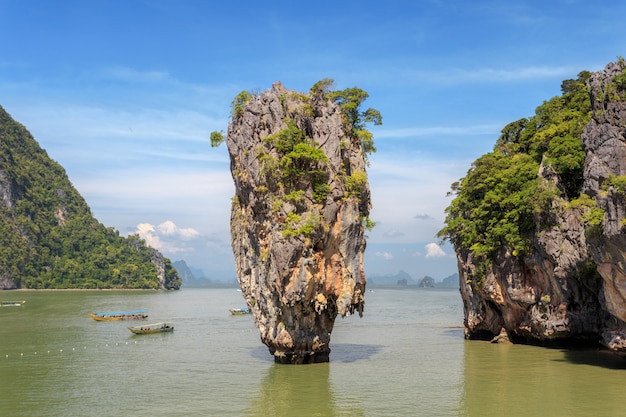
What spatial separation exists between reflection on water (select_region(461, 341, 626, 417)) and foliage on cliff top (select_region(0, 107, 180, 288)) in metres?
132

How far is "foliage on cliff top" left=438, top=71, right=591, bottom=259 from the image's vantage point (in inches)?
1345

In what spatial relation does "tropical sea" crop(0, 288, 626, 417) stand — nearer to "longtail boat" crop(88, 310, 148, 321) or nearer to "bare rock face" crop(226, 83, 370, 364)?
"bare rock face" crop(226, 83, 370, 364)

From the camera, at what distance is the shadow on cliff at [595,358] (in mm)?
30766

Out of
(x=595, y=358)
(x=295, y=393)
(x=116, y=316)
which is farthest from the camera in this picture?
(x=116, y=316)

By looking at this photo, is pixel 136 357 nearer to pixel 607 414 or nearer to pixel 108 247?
pixel 607 414

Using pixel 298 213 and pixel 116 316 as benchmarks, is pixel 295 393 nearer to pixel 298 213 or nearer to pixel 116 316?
pixel 298 213

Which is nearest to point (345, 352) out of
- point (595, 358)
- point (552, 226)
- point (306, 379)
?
point (306, 379)

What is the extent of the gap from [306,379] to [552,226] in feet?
53.3

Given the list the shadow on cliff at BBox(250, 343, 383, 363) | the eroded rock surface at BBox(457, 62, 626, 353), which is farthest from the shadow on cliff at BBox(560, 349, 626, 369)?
the shadow on cliff at BBox(250, 343, 383, 363)

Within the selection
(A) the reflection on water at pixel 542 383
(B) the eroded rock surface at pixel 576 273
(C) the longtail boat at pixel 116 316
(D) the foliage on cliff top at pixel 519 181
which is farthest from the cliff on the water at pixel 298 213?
(C) the longtail boat at pixel 116 316

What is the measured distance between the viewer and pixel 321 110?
32.2 m

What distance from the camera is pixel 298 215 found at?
98.3 ft

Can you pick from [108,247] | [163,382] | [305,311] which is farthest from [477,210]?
[108,247]

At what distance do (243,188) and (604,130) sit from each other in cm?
1886
